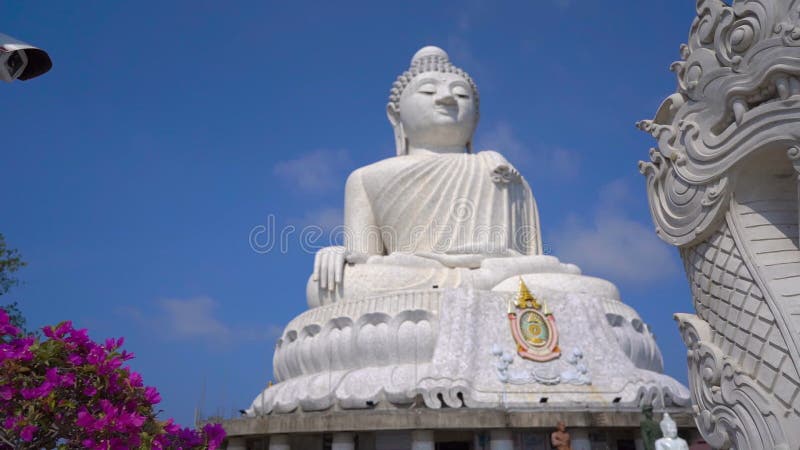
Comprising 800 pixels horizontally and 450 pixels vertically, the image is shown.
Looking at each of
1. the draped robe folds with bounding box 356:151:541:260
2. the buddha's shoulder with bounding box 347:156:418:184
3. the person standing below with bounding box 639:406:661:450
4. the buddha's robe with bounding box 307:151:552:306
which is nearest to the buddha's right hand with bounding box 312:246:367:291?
the buddha's robe with bounding box 307:151:552:306

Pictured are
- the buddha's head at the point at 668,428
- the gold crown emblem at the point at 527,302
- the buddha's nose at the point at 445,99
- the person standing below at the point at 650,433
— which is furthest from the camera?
the buddha's nose at the point at 445,99

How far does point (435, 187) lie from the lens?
11.1m

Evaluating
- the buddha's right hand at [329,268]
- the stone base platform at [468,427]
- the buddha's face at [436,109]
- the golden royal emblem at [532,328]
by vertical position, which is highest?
the buddha's face at [436,109]

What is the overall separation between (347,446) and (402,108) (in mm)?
6789

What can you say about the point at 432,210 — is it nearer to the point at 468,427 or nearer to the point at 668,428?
the point at 468,427

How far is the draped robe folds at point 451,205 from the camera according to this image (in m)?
10.8

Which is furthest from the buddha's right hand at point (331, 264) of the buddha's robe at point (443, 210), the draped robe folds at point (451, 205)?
the draped robe folds at point (451, 205)

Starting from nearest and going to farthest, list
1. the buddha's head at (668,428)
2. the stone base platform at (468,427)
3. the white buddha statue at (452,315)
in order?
1. the buddha's head at (668,428)
2. the stone base platform at (468,427)
3. the white buddha statue at (452,315)

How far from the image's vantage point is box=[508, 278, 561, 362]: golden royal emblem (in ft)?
26.6

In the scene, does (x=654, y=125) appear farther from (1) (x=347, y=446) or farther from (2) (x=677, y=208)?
(1) (x=347, y=446)

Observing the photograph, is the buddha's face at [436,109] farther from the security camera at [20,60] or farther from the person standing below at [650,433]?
the security camera at [20,60]

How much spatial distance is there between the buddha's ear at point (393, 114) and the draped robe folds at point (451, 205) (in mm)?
1439

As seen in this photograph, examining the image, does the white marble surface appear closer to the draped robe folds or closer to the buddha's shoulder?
the draped robe folds

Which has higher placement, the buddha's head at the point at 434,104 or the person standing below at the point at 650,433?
the buddha's head at the point at 434,104
